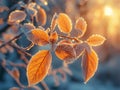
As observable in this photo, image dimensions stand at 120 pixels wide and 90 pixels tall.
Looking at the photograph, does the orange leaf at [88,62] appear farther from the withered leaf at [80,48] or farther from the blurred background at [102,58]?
the blurred background at [102,58]

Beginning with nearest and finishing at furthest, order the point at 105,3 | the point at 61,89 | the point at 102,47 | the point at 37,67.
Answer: the point at 37,67, the point at 61,89, the point at 105,3, the point at 102,47

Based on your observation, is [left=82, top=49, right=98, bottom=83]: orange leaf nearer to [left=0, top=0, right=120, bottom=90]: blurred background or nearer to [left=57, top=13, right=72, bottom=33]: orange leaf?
[left=57, top=13, right=72, bottom=33]: orange leaf

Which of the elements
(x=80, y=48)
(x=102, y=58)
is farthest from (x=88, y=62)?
(x=102, y=58)

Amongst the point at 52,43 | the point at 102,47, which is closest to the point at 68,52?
the point at 52,43

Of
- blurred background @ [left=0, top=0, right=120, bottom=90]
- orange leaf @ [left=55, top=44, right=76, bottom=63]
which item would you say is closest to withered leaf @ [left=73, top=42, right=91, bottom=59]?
orange leaf @ [left=55, top=44, right=76, bottom=63]

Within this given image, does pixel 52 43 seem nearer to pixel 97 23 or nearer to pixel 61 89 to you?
pixel 61 89

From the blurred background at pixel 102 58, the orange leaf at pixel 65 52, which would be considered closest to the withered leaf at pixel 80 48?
the orange leaf at pixel 65 52

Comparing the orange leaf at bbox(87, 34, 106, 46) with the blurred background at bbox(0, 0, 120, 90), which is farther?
the blurred background at bbox(0, 0, 120, 90)

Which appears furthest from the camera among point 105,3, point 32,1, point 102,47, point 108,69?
point 102,47

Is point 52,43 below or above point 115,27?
above
